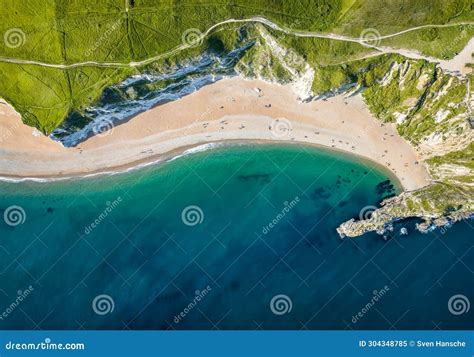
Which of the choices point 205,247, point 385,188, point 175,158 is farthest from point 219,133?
point 385,188

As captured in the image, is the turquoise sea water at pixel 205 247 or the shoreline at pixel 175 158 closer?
the shoreline at pixel 175 158

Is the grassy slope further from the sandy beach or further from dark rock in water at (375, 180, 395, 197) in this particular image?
dark rock in water at (375, 180, 395, 197)

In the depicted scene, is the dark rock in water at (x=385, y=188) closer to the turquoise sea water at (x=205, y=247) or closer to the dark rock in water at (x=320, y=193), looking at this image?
the turquoise sea water at (x=205, y=247)

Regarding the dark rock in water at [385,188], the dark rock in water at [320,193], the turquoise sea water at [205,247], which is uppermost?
the dark rock in water at [385,188]

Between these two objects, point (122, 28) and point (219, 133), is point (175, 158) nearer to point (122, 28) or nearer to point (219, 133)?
point (219, 133)

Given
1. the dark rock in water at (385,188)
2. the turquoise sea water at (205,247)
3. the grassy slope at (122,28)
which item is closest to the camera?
the grassy slope at (122,28)

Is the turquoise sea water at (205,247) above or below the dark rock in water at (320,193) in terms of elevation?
below

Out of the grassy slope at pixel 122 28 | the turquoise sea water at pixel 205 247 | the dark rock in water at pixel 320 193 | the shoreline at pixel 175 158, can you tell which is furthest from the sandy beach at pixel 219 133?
the dark rock in water at pixel 320 193

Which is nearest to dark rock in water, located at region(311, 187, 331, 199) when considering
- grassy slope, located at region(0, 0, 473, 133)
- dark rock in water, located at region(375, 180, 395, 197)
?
dark rock in water, located at region(375, 180, 395, 197)

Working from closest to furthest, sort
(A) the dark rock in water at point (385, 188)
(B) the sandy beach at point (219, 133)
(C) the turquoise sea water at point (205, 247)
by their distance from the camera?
(B) the sandy beach at point (219, 133)
(C) the turquoise sea water at point (205, 247)
(A) the dark rock in water at point (385, 188)
